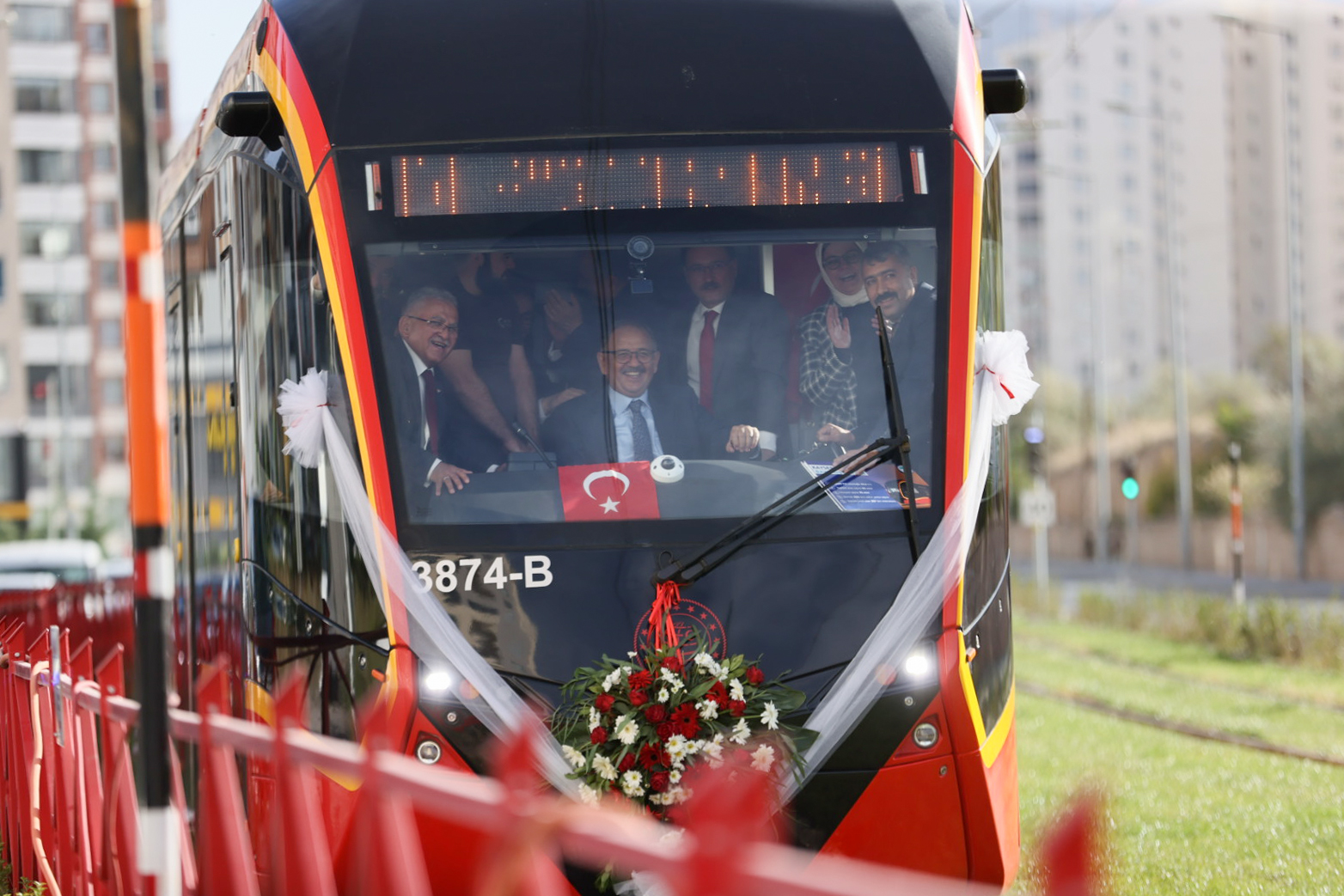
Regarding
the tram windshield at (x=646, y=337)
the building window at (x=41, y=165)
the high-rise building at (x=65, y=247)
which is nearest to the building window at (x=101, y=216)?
the high-rise building at (x=65, y=247)

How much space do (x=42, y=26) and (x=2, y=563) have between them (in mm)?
51779

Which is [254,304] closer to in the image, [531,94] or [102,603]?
[531,94]

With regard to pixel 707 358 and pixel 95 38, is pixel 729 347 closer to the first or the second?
pixel 707 358

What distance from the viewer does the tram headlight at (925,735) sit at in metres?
5.42

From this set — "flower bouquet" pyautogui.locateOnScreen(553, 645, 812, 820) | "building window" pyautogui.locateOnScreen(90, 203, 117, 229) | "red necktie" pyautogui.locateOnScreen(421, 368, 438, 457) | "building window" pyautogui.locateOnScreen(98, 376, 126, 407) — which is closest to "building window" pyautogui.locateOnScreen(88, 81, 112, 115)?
"building window" pyautogui.locateOnScreen(90, 203, 117, 229)

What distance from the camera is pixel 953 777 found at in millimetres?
5457

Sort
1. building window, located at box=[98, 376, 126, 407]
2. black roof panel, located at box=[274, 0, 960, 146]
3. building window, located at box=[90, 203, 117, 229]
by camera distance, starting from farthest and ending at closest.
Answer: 1. building window, located at box=[90, 203, 117, 229]
2. building window, located at box=[98, 376, 126, 407]
3. black roof panel, located at box=[274, 0, 960, 146]

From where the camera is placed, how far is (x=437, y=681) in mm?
5270

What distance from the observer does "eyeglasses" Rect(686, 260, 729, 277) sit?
18.9ft

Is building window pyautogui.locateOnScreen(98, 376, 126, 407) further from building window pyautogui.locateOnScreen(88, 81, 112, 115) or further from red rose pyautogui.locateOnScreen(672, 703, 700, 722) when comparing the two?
red rose pyautogui.locateOnScreen(672, 703, 700, 722)

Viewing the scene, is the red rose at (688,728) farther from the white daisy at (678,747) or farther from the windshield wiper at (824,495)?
the windshield wiper at (824,495)

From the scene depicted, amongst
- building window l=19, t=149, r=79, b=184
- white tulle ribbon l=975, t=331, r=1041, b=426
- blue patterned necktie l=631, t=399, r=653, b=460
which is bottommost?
blue patterned necktie l=631, t=399, r=653, b=460

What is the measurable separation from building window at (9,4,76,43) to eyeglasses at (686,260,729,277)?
239ft

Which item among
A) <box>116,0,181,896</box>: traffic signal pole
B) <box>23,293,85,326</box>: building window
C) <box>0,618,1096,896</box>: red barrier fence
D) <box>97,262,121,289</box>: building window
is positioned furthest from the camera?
<box>97,262,121,289</box>: building window
